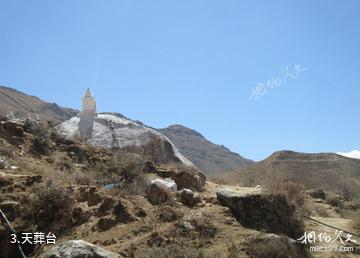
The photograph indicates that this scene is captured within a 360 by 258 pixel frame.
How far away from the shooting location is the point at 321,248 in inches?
300

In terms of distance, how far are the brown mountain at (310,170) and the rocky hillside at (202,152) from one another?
22.9m

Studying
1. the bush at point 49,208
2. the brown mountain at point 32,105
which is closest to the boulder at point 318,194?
the bush at point 49,208

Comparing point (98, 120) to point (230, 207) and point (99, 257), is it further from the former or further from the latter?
point (99, 257)

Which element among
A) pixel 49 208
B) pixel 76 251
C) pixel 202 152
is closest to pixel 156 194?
pixel 49 208

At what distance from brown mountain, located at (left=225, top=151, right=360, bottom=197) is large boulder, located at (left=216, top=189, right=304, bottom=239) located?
18.6 m

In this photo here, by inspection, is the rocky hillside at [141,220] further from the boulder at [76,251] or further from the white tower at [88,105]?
the white tower at [88,105]

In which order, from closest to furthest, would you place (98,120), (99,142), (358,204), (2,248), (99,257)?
(99,257)
(2,248)
(358,204)
(99,142)
(98,120)

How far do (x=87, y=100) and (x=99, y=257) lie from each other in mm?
14494

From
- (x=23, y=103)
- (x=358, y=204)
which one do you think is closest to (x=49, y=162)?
(x=358, y=204)

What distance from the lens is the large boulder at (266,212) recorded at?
26.5 feet

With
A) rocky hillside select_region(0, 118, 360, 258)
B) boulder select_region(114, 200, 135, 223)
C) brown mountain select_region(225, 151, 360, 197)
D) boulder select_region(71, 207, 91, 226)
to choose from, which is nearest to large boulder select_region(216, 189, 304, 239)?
rocky hillside select_region(0, 118, 360, 258)

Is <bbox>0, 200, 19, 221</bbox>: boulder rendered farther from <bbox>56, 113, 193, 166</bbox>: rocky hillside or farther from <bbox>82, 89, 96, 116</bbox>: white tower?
<bbox>82, 89, 96, 116</bbox>: white tower

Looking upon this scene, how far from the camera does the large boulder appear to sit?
8070mm

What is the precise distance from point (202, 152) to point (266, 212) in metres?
63.9
